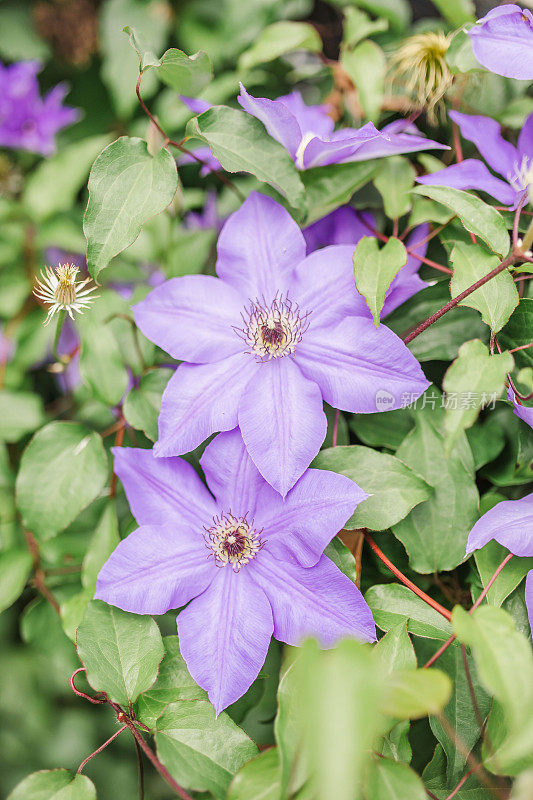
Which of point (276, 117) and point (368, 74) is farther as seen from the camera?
point (368, 74)

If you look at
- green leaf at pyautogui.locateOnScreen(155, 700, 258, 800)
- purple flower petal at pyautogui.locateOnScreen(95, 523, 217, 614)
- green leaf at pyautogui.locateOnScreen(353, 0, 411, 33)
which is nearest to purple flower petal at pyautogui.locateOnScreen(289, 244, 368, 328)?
purple flower petal at pyautogui.locateOnScreen(95, 523, 217, 614)

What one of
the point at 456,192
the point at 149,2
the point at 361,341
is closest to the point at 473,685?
the point at 361,341

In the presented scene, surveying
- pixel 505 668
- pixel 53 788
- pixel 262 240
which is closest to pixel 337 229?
pixel 262 240

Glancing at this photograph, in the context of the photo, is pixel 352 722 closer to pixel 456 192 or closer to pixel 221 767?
pixel 221 767

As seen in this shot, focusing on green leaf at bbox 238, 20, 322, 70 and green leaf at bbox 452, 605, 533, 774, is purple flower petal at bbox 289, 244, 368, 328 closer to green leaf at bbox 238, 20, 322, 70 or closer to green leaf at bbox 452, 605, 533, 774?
green leaf at bbox 452, 605, 533, 774

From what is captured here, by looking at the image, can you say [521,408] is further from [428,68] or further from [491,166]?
[428,68]

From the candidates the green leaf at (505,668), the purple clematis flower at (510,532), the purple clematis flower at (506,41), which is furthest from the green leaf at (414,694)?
the purple clematis flower at (506,41)

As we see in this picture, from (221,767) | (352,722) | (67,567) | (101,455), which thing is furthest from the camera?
(67,567)

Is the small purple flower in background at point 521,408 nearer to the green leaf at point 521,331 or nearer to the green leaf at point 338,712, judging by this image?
the green leaf at point 521,331
